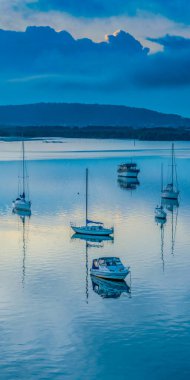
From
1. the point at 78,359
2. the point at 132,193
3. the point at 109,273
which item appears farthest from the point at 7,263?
the point at 132,193

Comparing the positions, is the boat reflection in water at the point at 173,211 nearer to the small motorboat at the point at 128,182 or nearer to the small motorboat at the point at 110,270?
the small motorboat at the point at 110,270

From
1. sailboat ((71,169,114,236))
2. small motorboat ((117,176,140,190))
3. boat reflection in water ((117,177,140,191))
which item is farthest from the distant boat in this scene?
sailboat ((71,169,114,236))

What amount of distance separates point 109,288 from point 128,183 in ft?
165

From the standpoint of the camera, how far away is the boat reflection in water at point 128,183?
71125mm

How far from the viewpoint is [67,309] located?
76.0 feet

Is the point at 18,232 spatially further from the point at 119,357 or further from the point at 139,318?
the point at 119,357

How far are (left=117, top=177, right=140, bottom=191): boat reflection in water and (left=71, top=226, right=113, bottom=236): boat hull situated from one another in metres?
31.8

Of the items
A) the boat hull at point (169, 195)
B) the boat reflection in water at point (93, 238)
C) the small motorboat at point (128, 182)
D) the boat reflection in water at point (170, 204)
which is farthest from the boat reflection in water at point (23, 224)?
the small motorboat at point (128, 182)

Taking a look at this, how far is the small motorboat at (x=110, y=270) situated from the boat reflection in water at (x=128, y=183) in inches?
1673

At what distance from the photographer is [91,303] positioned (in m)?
24.0

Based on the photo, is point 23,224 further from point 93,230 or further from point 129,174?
point 129,174

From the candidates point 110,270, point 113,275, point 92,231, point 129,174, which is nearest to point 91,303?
point 113,275

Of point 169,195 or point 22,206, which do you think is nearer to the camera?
point 22,206

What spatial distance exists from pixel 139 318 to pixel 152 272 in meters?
6.53
